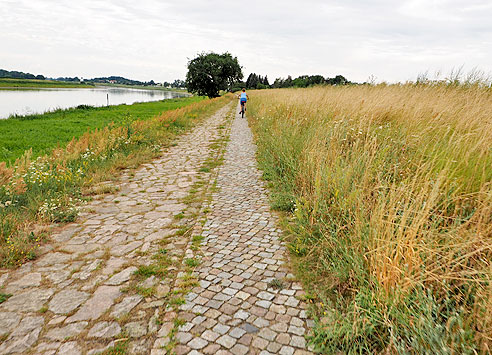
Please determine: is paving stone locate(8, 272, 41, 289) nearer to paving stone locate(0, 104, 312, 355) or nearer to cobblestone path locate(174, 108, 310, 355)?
paving stone locate(0, 104, 312, 355)

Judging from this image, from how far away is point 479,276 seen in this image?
7.32 feet

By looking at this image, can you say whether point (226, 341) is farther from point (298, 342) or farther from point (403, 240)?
point (403, 240)

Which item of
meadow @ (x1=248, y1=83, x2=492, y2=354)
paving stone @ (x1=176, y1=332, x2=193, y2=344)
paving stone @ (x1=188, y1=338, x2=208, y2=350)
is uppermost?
meadow @ (x1=248, y1=83, x2=492, y2=354)

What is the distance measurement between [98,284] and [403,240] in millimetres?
3166

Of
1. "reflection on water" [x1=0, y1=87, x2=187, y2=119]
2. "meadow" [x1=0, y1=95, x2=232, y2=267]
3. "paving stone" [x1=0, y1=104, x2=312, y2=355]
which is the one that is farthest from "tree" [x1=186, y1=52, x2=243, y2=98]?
"paving stone" [x1=0, y1=104, x2=312, y2=355]

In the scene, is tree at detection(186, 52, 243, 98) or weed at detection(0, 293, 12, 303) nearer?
weed at detection(0, 293, 12, 303)

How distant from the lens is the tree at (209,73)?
50.8 meters

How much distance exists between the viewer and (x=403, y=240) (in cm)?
249

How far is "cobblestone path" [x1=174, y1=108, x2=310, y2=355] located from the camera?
2.43 meters

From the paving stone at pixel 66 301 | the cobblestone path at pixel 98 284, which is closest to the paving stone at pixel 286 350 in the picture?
the cobblestone path at pixel 98 284

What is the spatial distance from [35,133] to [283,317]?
55.8 feet

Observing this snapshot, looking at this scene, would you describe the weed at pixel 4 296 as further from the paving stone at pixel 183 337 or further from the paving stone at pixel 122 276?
the paving stone at pixel 183 337

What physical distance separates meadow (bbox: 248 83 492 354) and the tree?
4898cm

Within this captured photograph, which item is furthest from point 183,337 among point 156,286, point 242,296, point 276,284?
point 276,284
